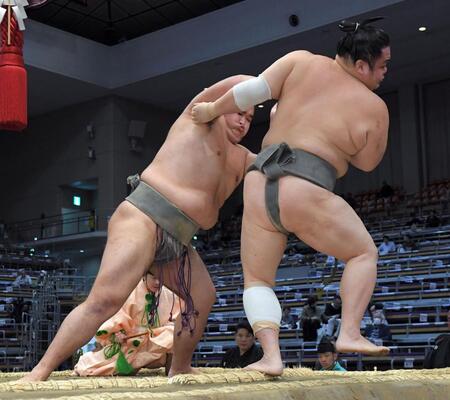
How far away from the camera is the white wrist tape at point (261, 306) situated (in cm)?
202

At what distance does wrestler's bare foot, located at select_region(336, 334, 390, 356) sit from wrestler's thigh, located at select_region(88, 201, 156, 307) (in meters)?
0.60

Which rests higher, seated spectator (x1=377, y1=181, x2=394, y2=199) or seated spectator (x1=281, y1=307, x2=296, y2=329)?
seated spectator (x1=377, y1=181, x2=394, y2=199)

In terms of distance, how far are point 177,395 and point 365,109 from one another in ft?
3.41

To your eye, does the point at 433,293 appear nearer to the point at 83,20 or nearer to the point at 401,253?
the point at 401,253

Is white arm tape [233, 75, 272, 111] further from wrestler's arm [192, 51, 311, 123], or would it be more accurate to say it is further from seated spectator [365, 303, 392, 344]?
seated spectator [365, 303, 392, 344]

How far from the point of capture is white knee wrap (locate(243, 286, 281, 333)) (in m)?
2.02

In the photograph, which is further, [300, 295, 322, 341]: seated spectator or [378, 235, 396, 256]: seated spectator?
[378, 235, 396, 256]: seated spectator

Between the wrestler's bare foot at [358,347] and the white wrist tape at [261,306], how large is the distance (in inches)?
7.0

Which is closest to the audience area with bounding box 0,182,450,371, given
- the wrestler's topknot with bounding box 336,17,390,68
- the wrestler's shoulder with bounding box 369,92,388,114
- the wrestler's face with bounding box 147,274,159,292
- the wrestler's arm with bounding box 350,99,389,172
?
the wrestler's arm with bounding box 350,99,389,172

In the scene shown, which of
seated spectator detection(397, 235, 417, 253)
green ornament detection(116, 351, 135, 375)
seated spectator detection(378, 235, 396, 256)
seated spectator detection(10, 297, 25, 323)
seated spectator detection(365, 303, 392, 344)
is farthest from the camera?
seated spectator detection(378, 235, 396, 256)

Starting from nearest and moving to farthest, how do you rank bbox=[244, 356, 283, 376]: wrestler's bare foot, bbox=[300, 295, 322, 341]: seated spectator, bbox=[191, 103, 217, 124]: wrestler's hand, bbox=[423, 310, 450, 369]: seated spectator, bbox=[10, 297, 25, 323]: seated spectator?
bbox=[244, 356, 283, 376]: wrestler's bare foot → bbox=[191, 103, 217, 124]: wrestler's hand → bbox=[423, 310, 450, 369]: seated spectator → bbox=[300, 295, 322, 341]: seated spectator → bbox=[10, 297, 25, 323]: seated spectator

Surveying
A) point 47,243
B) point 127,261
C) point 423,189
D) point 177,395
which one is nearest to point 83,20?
point 47,243

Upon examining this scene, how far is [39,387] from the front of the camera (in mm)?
1740

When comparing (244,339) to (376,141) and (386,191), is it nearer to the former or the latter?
→ (376,141)
